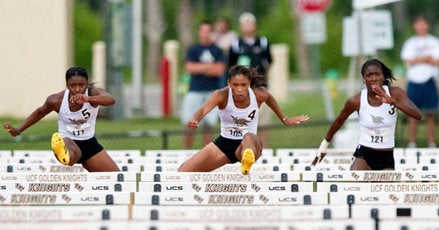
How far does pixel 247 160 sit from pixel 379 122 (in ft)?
6.27

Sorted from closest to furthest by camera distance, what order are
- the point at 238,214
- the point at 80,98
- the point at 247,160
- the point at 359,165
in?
the point at 238,214 < the point at 247,160 < the point at 80,98 < the point at 359,165

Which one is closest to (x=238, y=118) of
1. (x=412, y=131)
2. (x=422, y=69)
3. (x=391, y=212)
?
(x=391, y=212)

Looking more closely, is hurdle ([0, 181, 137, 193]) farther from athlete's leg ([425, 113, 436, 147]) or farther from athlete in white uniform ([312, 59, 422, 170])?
athlete's leg ([425, 113, 436, 147])

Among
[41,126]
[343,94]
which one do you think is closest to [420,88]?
[41,126]

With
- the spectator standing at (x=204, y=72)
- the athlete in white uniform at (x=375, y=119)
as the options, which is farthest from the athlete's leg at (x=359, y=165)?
the spectator standing at (x=204, y=72)

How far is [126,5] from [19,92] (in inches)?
142

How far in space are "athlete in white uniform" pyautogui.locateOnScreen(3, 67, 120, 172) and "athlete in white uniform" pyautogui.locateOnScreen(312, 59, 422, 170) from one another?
2292 mm

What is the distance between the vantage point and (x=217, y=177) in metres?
13.4

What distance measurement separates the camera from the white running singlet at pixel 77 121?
49.4 ft

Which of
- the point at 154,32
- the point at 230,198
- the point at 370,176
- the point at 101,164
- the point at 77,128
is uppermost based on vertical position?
the point at 154,32

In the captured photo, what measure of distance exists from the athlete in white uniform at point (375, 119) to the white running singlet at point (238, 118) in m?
0.80

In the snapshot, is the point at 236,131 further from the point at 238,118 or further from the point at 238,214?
the point at 238,214

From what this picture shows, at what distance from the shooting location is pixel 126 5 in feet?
95.9

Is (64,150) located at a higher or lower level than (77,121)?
lower
